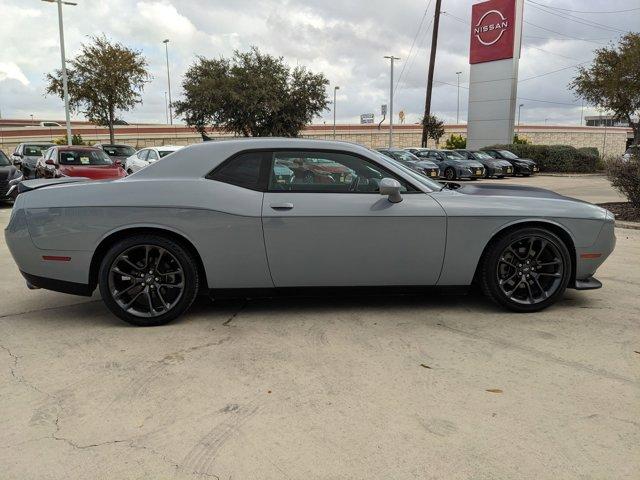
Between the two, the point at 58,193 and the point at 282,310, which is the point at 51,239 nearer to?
the point at 58,193

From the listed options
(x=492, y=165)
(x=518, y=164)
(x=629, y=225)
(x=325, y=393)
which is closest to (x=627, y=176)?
(x=629, y=225)

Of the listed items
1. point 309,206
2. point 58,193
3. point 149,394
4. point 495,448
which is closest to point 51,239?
point 58,193

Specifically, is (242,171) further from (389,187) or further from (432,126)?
(432,126)

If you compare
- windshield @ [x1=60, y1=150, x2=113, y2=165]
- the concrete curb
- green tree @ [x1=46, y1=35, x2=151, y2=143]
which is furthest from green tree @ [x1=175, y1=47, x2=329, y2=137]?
the concrete curb

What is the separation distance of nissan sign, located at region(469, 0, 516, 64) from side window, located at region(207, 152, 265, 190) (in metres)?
32.2

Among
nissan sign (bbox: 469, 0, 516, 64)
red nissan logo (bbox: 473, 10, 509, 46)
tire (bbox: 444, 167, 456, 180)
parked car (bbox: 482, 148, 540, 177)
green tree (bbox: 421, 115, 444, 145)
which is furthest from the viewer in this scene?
green tree (bbox: 421, 115, 444, 145)

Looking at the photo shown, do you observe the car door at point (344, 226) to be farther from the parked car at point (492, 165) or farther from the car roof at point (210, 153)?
Result: the parked car at point (492, 165)

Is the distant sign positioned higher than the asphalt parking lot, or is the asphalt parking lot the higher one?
the distant sign

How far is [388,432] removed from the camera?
2.62 metres

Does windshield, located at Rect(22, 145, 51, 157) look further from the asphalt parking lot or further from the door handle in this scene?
the door handle

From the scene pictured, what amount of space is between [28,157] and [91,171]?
990 centimetres

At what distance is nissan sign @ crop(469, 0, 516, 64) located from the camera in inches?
1254

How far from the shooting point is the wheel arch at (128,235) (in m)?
4.06

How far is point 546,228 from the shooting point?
14.2 feet
